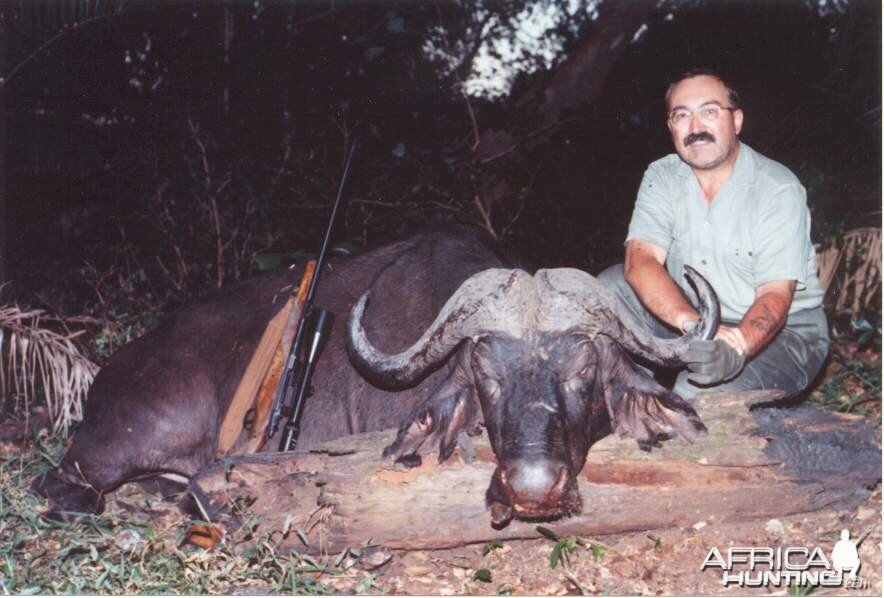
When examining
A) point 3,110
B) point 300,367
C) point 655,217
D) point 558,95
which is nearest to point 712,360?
point 655,217

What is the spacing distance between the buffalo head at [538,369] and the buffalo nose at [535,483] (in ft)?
0.39

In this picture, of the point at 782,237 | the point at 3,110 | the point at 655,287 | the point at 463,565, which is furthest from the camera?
the point at 3,110

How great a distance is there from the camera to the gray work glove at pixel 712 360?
3625mm

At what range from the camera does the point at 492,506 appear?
344cm

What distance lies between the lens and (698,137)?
4719mm

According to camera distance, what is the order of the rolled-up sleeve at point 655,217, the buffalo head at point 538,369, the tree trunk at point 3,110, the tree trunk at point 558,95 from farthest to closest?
the tree trunk at point 558,95 → the tree trunk at point 3,110 → the rolled-up sleeve at point 655,217 → the buffalo head at point 538,369

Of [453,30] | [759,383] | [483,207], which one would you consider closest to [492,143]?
[483,207]

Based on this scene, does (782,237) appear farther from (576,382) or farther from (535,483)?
(535,483)

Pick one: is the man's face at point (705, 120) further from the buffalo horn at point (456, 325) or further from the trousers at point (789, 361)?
the buffalo horn at point (456, 325)

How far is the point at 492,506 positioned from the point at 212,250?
7.13m

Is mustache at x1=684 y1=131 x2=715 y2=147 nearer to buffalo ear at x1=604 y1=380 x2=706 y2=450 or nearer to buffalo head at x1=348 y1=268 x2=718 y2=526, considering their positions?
buffalo head at x1=348 y1=268 x2=718 y2=526

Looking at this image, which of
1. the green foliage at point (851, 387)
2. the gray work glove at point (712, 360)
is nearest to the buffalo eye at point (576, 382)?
the gray work glove at point (712, 360)

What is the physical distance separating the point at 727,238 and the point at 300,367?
2893 millimetres

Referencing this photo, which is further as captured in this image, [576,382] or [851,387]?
[851,387]
